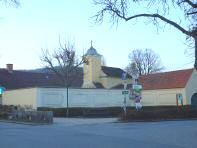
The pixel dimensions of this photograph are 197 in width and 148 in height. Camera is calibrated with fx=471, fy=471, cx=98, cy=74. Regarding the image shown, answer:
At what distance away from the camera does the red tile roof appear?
65.8 meters

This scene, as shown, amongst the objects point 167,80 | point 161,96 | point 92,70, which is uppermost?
point 92,70

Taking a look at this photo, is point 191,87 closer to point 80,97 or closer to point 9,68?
point 80,97

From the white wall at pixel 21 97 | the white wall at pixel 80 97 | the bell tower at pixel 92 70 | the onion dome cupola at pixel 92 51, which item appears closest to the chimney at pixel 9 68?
the bell tower at pixel 92 70

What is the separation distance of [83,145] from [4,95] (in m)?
48.7

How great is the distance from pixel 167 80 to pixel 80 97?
1586cm

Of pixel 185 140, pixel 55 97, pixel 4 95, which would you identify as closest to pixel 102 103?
pixel 55 97

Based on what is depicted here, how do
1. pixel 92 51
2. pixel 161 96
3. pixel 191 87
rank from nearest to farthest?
1. pixel 191 87
2. pixel 161 96
3. pixel 92 51

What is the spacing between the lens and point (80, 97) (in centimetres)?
5928

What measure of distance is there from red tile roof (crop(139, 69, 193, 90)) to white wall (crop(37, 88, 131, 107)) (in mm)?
7500

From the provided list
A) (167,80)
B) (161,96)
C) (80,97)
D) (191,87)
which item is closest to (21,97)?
(80,97)

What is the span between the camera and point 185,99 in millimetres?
63750

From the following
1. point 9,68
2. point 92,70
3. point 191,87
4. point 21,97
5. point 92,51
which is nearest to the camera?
point 21,97

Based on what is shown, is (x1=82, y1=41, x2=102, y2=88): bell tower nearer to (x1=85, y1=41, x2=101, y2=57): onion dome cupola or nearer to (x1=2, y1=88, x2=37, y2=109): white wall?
(x1=85, y1=41, x2=101, y2=57): onion dome cupola

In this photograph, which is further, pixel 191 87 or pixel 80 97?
pixel 191 87
